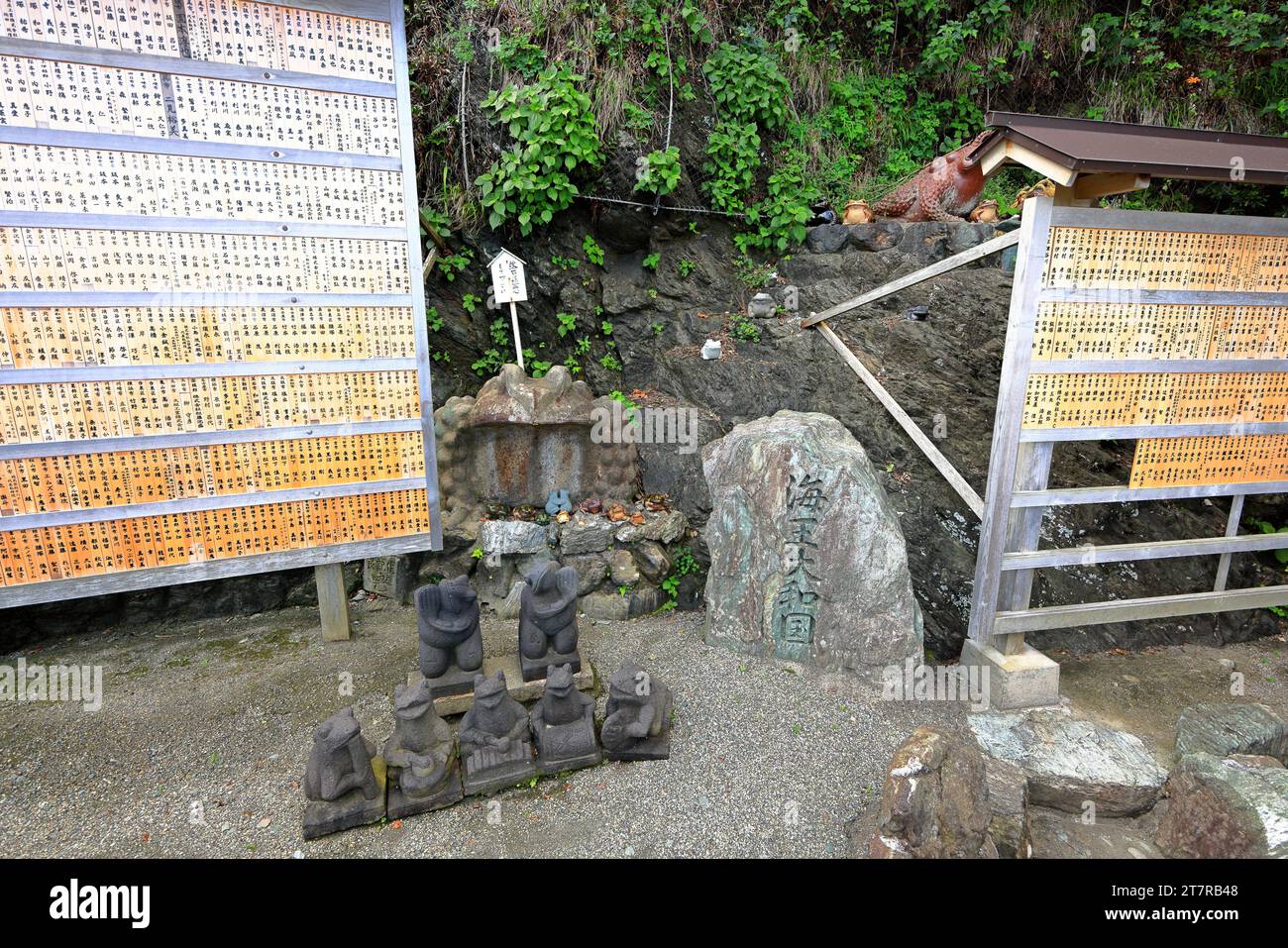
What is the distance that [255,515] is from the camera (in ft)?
15.9

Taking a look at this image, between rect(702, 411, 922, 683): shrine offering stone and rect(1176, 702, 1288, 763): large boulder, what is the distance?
1.80 metres

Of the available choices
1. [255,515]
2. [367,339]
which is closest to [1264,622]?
[367,339]

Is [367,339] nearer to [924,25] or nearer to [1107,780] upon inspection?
[1107,780]

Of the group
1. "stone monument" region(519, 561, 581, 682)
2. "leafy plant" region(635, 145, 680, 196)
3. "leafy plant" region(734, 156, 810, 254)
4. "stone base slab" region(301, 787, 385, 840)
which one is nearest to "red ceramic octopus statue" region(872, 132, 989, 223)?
"leafy plant" region(734, 156, 810, 254)

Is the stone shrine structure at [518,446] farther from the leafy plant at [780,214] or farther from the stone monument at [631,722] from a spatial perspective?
the leafy plant at [780,214]

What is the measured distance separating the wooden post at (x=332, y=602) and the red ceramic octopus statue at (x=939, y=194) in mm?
7808

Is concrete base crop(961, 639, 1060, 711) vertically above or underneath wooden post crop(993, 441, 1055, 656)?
underneath

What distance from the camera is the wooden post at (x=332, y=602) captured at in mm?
5660

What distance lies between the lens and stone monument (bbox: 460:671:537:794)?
407 cm

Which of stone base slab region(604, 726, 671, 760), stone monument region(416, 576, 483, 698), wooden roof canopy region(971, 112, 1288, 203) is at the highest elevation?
wooden roof canopy region(971, 112, 1288, 203)

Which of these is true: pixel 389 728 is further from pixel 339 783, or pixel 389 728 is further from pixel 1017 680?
pixel 1017 680

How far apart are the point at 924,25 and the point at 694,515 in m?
8.78

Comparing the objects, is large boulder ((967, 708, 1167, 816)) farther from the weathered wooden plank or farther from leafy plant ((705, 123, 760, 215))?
leafy plant ((705, 123, 760, 215))

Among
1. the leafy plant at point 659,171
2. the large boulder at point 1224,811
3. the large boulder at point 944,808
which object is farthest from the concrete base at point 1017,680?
the leafy plant at point 659,171
